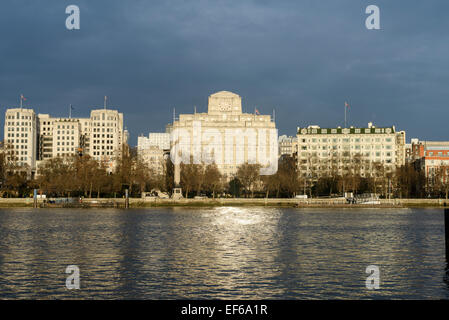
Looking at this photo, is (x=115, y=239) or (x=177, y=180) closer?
(x=115, y=239)

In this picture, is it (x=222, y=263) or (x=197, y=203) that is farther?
(x=197, y=203)

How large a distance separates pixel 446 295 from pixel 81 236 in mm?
38097

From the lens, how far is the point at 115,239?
52875mm

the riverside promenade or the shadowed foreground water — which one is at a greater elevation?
the riverside promenade

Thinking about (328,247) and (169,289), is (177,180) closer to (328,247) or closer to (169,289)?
(328,247)

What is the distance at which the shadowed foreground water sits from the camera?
27.5 metres

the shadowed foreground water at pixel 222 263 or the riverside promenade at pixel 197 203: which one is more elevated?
the riverside promenade at pixel 197 203

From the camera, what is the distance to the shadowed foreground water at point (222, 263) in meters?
27.5

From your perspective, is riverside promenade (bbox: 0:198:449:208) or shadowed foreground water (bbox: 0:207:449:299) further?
riverside promenade (bbox: 0:198:449:208)

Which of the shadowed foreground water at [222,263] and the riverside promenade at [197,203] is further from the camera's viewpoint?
the riverside promenade at [197,203]

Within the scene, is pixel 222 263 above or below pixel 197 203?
below

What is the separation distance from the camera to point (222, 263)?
3638 cm

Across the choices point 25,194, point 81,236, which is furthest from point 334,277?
point 25,194
